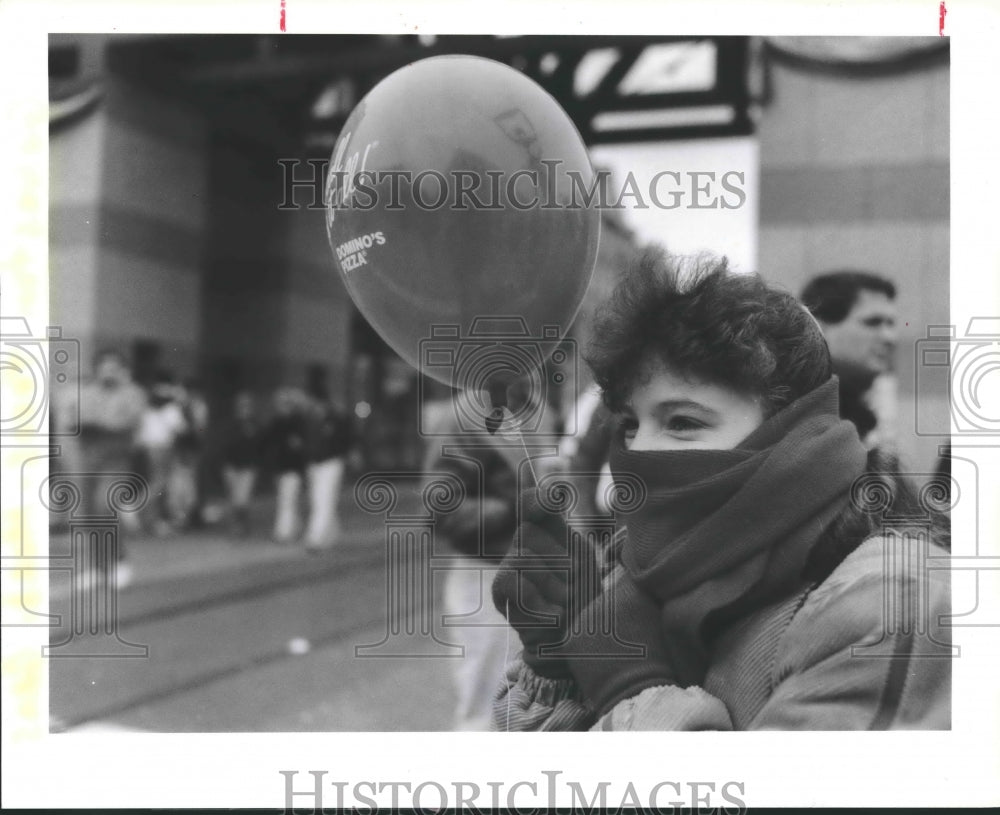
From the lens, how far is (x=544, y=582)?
1.92 meters

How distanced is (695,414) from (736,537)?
0.22m

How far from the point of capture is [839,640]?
1.58m

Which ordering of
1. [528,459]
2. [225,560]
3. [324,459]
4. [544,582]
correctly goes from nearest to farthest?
[544,582] → [528,459] → [225,560] → [324,459]

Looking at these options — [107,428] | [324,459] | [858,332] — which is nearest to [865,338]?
[858,332]

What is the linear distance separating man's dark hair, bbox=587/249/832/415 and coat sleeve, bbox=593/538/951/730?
33 cm

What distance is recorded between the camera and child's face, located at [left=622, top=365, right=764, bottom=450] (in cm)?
166

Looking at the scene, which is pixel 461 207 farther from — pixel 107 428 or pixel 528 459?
pixel 107 428

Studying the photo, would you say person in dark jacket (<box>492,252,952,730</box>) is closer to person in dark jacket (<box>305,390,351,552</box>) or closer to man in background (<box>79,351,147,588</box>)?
man in background (<box>79,351,147,588</box>)

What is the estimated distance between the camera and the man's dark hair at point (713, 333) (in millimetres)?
1646

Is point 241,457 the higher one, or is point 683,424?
point 683,424

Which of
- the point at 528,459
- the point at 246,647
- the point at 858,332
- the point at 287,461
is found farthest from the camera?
the point at 287,461

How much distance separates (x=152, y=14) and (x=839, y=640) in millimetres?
1828

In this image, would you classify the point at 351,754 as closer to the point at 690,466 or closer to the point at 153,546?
the point at 690,466

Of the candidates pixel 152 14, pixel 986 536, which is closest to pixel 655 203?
pixel 986 536
